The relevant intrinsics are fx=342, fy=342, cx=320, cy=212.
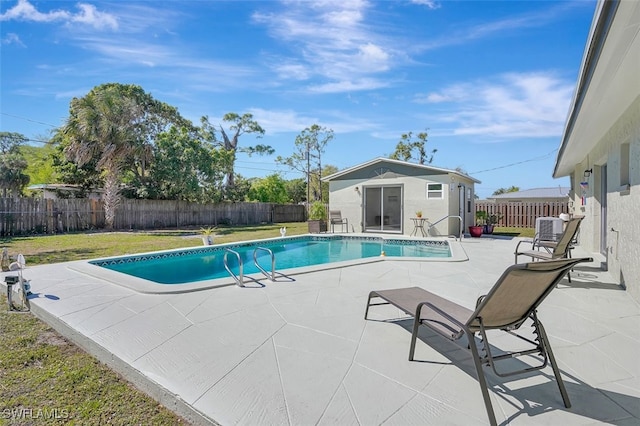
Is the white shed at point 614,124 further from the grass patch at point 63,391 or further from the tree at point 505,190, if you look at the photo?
the tree at point 505,190

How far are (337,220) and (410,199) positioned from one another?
3.43m

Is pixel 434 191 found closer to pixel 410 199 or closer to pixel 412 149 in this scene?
pixel 410 199

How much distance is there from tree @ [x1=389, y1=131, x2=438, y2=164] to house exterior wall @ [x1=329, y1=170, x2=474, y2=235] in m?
15.2

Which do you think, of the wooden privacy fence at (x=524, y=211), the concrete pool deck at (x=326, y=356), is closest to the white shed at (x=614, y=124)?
the concrete pool deck at (x=326, y=356)

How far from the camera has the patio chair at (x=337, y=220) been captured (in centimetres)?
1577

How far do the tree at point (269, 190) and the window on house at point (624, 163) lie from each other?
2478cm

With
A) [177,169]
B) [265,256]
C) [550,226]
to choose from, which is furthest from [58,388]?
[177,169]

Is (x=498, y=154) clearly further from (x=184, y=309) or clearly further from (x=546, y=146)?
(x=184, y=309)

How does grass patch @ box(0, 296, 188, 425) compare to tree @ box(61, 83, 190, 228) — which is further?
tree @ box(61, 83, 190, 228)

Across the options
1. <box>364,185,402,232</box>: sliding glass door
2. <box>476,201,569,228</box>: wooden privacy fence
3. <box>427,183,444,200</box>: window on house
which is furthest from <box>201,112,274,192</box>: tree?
<box>427,183,444,200</box>: window on house

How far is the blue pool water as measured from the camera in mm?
7891

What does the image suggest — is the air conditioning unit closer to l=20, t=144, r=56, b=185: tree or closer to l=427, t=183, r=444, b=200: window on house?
l=427, t=183, r=444, b=200: window on house

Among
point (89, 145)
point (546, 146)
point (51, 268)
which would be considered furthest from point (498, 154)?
point (51, 268)

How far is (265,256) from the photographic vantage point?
1039cm
